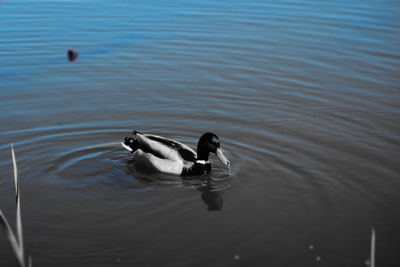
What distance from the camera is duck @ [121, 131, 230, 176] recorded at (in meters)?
9.51

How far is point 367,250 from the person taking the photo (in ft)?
23.9

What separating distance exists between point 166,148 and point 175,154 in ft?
0.68

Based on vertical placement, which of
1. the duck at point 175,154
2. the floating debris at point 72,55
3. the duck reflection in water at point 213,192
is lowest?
the duck reflection in water at point 213,192

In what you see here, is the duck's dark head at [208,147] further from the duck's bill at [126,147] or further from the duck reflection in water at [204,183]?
the duck's bill at [126,147]

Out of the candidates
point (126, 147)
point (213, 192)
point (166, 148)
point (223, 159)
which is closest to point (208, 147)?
point (223, 159)

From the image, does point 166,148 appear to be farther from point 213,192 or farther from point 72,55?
point 72,55

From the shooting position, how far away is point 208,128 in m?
11.1

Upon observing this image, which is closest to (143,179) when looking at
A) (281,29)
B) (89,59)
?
(89,59)

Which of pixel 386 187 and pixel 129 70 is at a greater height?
pixel 129 70

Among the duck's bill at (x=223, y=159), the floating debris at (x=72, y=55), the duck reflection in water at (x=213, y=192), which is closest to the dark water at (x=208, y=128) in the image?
the duck reflection in water at (x=213, y=192)

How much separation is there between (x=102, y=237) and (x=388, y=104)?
6.95 meters

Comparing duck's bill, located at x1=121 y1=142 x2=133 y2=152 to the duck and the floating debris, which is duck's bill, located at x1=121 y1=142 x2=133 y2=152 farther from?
the floating debris

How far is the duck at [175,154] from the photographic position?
31.2 ft

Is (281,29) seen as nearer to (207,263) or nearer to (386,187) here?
(386,187)
